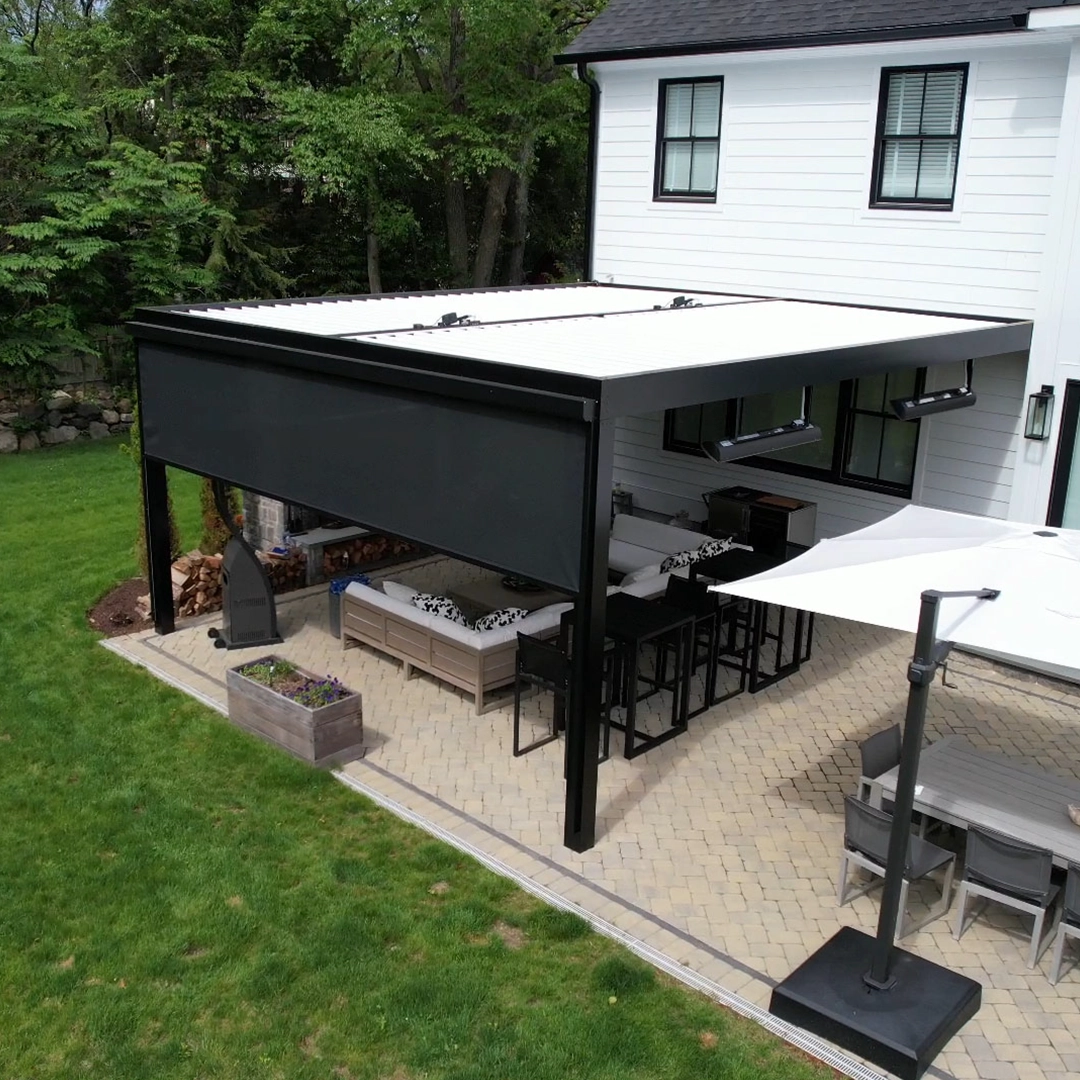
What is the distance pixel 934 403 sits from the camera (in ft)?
33.7

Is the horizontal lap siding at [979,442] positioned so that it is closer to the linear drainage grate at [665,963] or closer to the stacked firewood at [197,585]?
the linear drainage grate at [665,963]

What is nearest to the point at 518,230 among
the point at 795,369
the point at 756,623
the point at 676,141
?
the point at 676,141

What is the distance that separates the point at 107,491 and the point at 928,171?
39.4 feet

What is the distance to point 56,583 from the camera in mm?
12523

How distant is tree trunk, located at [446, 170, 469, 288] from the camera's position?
84.1 ft

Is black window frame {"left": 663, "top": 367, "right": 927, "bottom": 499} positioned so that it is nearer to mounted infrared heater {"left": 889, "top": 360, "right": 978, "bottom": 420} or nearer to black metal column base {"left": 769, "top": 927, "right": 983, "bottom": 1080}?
mounted infrared heater {"left": 889, "top": 360, "right": 978, "bottom": 420}

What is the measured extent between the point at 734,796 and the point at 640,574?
2.94m

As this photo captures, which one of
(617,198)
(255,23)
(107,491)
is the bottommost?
(107,491)

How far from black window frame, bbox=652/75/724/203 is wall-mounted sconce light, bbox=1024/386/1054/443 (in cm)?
463

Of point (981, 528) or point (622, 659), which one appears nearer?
point (981, 528)

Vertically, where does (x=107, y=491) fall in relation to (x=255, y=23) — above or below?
below

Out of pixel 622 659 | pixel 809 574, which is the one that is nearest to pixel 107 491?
pixel 622 659

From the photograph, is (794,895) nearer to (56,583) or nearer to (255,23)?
(56,583)

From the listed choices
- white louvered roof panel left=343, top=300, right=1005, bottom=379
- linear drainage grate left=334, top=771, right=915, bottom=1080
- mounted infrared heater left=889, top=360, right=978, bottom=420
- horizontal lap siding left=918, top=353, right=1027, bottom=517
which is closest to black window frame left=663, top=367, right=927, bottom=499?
horizontal lap siding left=918, top=353, right=1027, bottom=517
